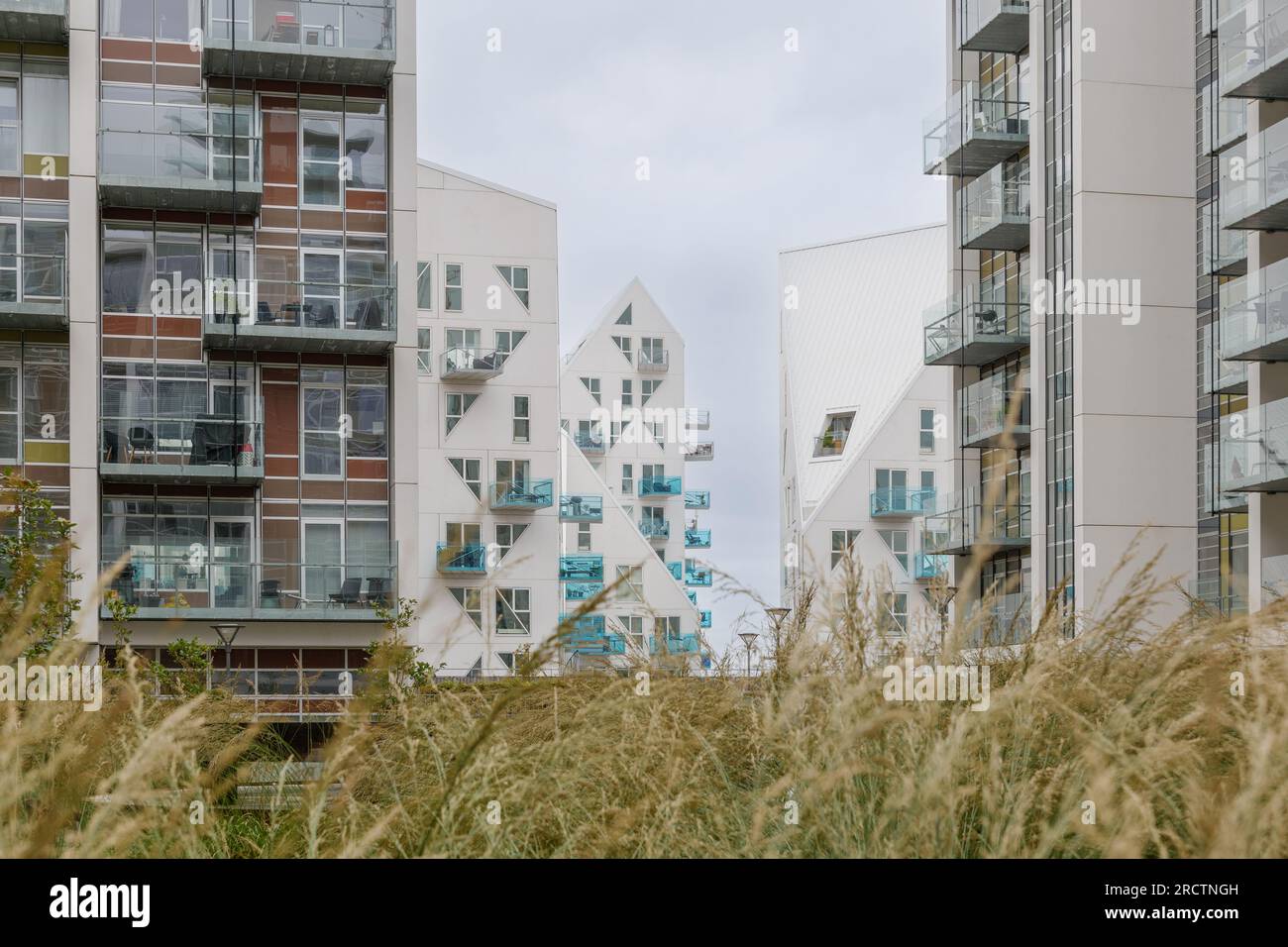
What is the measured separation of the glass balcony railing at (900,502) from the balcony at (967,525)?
17551mm

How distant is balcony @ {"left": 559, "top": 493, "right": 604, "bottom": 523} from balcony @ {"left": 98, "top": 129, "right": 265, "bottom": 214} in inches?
1036

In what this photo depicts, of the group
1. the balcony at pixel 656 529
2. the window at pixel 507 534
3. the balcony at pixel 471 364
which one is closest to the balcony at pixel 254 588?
the window at pixel 507 534

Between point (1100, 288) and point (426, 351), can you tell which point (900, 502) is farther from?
point (1100, 288)

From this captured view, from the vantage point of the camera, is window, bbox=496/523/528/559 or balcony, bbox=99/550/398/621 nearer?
balcony, bbox=99/550/398/621

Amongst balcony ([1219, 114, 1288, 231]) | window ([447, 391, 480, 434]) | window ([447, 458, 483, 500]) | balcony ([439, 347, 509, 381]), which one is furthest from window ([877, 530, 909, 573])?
balcony ([1219, 114, 1288, 231])

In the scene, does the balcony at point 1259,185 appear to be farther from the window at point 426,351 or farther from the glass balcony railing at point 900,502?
the glass balcony railing at point 900,502

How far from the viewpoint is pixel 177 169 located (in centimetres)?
2900

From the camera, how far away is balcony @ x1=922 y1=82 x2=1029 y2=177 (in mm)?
35812

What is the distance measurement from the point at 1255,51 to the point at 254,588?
19846 mm

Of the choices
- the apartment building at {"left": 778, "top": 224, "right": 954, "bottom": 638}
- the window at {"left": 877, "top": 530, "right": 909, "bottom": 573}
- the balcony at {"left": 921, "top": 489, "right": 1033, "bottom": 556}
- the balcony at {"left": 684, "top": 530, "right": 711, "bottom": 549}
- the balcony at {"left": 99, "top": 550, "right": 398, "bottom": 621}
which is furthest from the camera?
the balcony at {"left": 684, "top": 530, "right": 711, "bottom": 549}

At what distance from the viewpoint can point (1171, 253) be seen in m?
32.8

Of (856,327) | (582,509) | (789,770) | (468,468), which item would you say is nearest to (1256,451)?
(789,770)

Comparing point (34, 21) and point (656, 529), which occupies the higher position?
point (34, 21)

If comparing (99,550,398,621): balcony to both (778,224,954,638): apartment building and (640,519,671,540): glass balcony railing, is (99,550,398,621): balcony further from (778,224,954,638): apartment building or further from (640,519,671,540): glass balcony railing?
(640,519,671,540): glass balcony railing
